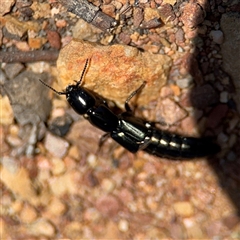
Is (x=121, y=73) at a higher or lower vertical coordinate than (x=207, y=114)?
higher

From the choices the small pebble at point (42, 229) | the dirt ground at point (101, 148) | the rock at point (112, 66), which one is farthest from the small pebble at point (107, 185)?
the rock at point (112, 66)

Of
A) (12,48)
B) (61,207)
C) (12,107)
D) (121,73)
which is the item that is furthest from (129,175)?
(12,48)

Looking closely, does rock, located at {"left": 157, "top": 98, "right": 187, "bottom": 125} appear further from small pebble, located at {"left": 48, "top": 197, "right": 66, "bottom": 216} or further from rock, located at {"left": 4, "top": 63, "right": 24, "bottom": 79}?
A: rock, located at {"left": 4, "top": 63, "right": 24, "bottom": 79}

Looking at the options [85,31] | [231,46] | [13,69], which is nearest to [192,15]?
[231,46]

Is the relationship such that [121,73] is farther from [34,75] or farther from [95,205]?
[95,205]

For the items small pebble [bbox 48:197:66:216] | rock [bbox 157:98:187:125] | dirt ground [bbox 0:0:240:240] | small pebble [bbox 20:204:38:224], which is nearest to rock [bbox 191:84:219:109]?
dirt ground [bbox 0:0:240:240]

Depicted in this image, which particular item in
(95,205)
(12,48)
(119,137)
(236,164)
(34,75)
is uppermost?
(12,48)

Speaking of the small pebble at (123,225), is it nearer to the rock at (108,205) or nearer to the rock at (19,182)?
the rock at (108,205)
